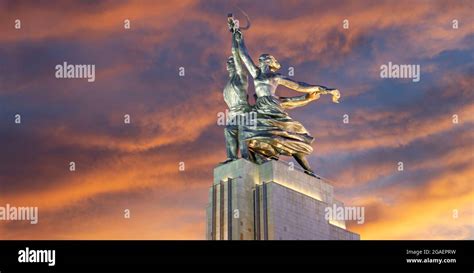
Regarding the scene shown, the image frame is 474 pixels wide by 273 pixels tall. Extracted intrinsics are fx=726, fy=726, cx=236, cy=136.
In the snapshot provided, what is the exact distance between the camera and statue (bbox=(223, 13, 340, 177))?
41000 mm

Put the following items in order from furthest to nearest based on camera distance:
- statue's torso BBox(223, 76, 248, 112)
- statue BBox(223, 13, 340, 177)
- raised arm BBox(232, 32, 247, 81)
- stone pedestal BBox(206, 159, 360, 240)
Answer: raised arm BBox(232, 32, 247, 81) < statue's torso BBox(223, 76, 248, 112) < statue BBox(223, 13, 340, 177) < stone pedestal BBox(206, 159, 360, 240)

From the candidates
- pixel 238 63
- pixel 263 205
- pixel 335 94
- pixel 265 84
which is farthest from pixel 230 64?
pixel 263 205

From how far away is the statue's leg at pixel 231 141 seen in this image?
4106 centimetres

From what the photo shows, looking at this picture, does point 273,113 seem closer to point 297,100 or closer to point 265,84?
point 265,84

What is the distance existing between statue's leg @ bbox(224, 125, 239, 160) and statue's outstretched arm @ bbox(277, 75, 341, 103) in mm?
4109

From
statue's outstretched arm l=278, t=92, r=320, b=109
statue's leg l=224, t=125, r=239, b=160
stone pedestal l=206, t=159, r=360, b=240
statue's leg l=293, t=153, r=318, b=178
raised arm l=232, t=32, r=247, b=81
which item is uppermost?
raised arm l=232, t=32, r=247, b=81

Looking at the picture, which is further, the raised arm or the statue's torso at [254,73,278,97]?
the raised arm

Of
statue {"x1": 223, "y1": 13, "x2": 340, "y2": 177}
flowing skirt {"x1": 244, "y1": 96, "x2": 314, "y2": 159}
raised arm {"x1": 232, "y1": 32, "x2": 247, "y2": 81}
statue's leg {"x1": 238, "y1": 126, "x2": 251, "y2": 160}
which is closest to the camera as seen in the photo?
statue's leg {"x1": 238, "y1": 126, "x2": 251, "y2": 160}

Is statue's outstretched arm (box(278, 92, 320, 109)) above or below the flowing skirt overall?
above

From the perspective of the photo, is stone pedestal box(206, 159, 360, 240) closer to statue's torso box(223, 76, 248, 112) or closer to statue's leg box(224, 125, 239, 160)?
statue's leg box(224, 125, 239, 160)

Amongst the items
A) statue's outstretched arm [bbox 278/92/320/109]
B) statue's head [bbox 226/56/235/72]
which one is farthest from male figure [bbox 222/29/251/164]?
statue's outstretched arm [bbox 278/92/320/109]

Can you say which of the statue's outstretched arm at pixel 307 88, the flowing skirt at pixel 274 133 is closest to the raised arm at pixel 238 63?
the flowing skirt at pixel 274 133
